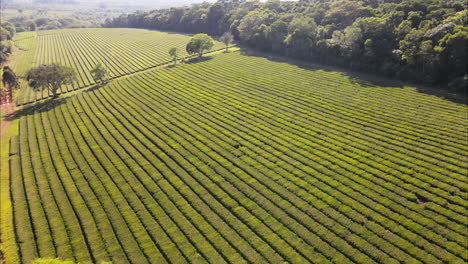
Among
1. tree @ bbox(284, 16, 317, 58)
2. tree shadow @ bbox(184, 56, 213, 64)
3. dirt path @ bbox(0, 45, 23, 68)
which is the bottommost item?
dirt path @ bbox(0, 45, 23, 68)

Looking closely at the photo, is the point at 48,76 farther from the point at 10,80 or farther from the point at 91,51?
the point at 91,51

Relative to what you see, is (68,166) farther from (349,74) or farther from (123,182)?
(349,74)

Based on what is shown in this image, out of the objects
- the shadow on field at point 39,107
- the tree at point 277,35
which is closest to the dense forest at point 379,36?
the tree at point 277,35

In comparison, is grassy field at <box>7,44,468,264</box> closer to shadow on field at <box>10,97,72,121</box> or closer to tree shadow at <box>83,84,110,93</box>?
shadow on field at <box>10,97,72,121</box>

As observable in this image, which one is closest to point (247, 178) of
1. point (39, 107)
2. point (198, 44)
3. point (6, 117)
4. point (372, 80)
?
point (372, 80)

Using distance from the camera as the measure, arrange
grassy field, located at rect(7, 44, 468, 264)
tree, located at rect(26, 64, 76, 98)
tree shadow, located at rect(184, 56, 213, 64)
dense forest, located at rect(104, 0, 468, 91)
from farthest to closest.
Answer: tree shadow, located at rect(184, 56, 213, 64) < tree, located at rect(26, 64, 76, 98) < dense forest, located at rect(104, 0, 468, 91) < grassy field, located at rect(7, 44, 468, 264)

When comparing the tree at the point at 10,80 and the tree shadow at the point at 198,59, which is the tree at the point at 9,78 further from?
the tree shadow at the point at 198,59

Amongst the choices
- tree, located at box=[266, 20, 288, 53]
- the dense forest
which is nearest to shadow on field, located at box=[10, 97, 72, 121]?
tree, located at box=[266, 20, 288, 53]
